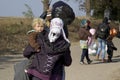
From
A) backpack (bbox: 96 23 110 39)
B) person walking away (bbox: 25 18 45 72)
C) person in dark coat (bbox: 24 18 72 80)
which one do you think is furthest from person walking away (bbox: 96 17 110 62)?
person in dark coat (bbox: 24 18 72 80)

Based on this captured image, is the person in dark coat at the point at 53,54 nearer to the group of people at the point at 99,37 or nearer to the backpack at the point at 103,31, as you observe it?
the group of people at the point at 99,37

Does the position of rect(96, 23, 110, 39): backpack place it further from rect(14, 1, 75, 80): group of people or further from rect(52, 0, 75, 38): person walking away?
rect(52, 0, 75, 38): person walking away

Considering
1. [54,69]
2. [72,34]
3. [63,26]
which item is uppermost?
[63,26]

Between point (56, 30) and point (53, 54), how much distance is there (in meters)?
0.36

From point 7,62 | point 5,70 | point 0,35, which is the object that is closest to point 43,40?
point 5,70

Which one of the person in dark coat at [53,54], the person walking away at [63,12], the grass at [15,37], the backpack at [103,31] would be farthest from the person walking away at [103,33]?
the person walking away at [63,12]

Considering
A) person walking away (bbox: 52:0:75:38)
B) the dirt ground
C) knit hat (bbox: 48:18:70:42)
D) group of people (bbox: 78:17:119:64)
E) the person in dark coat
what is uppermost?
person walking away (bbox: 52:0:75:38)

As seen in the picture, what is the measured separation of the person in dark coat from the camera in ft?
20.4

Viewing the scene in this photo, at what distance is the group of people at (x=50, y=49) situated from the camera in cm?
623

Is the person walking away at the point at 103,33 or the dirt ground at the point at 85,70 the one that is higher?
the person walking away at the point at 103,33

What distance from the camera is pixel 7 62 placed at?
57.1 ft

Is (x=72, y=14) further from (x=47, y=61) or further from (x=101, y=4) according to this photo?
(x=101, y=4)

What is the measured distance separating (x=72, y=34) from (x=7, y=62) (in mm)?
14249

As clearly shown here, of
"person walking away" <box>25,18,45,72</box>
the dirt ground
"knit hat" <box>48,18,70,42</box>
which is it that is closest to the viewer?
"knit hat" <box>48,18,70,42</box>
